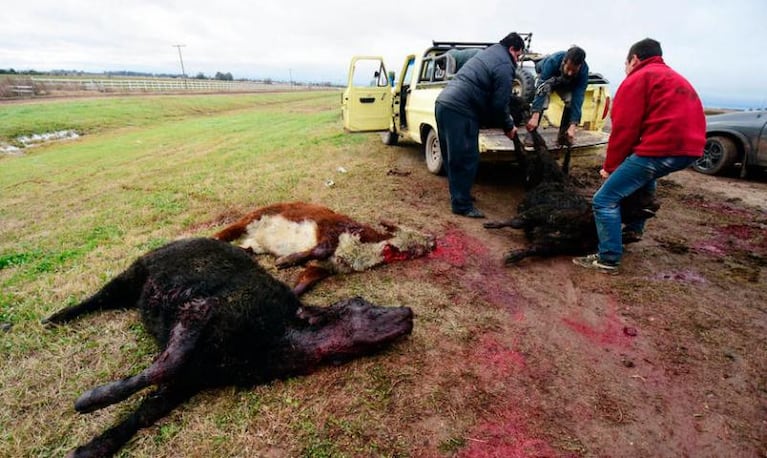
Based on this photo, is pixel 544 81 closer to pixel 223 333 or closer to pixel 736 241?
pixel 736 241

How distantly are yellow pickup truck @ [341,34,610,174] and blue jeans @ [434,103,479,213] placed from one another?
0.44 metres

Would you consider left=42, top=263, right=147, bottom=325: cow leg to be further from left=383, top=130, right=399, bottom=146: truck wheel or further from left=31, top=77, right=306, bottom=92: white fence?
left=31, top=77, right=306, bottom=92: white fence

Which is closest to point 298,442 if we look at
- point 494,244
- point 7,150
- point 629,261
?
point 494,244

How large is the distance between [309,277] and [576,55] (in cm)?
449

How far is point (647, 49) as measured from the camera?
3.40m

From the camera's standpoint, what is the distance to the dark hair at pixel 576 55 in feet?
16.0

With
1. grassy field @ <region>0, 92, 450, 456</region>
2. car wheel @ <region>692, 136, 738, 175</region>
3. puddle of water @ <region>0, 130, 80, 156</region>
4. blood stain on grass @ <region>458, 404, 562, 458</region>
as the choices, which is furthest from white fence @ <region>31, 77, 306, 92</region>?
car wheel @ <region>692, 136, 738, 175</region>

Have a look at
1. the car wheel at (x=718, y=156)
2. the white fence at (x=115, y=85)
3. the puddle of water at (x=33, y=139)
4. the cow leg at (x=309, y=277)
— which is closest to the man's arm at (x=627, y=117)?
the cow leg at (x=309, y=277)

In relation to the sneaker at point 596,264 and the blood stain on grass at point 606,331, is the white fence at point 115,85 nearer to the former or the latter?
the sneaker at point 596,264

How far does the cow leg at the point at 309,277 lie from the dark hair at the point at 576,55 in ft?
14.0

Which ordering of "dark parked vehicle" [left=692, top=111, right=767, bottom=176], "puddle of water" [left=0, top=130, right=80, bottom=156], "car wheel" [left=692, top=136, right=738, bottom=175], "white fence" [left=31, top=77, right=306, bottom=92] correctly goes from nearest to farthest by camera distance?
"dark parked vehicle" [left=692, top=111, right=767, bottom=176]
"car wheel" [left=692, top=136, right=738, bottom=175]
"puddle of water" [left=0, top=130, right=80, bottom=156]
"white fence" [left=31, top=77, right=306, bottom=92]

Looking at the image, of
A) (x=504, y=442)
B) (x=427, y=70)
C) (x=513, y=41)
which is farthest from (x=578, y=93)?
(x=504, y=442)

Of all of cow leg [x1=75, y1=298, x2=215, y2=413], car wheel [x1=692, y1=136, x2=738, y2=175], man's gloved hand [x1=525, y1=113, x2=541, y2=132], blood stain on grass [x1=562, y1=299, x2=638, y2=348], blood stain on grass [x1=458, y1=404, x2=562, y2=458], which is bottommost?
blood stain on grass [x1=458, y1=404, x2=562, y2=458]

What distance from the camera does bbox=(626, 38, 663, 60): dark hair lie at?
11.1 feet
